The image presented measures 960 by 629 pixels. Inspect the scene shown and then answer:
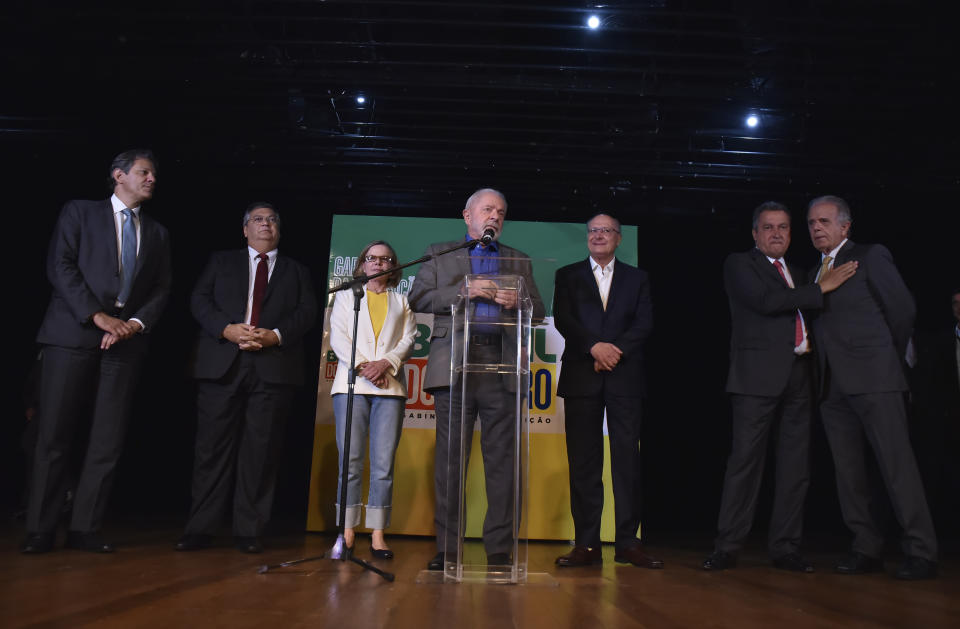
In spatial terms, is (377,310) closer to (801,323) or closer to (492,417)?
(492,417)

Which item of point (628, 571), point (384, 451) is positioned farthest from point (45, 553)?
point (628, 571)

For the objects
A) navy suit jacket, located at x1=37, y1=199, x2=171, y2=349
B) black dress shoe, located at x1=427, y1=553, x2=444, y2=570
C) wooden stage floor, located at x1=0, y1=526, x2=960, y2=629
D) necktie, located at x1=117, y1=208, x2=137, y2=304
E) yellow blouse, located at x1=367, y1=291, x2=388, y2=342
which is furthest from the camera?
yellow blouse, located at x1=367, y1=291, x2=388, y2=342

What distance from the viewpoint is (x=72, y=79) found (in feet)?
15.7

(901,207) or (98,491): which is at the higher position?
(901,207)

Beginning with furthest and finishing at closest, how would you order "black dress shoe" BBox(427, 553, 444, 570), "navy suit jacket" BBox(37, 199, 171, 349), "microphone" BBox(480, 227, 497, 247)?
"navy suit jacket" BBox(37, 199, 171, 349) → "black dress shoe" BBox(427, 553, 444, 570) → "microphone" BBox(480, 227, 497, 247)

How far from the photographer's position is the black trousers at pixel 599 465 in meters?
3.66

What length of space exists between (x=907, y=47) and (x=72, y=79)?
17.0 feet

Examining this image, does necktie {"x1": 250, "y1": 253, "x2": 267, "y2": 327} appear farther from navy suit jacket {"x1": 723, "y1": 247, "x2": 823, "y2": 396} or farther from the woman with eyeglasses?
navy suit jacket {"x1": 723, "y1": 247, "x2": 823, "y2": 396}

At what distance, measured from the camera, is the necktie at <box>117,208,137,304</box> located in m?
3.69

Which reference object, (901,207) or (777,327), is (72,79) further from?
(901,207)

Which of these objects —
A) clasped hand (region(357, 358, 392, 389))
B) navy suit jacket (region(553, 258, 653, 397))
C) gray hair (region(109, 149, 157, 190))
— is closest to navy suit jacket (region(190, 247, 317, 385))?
clasped hand (region(357, 358, 392, 389))

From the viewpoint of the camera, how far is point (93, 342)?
11.5ft

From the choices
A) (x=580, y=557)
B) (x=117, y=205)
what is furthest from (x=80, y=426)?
(x=580, y=557)

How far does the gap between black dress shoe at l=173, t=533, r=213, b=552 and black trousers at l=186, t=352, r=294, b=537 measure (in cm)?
3
